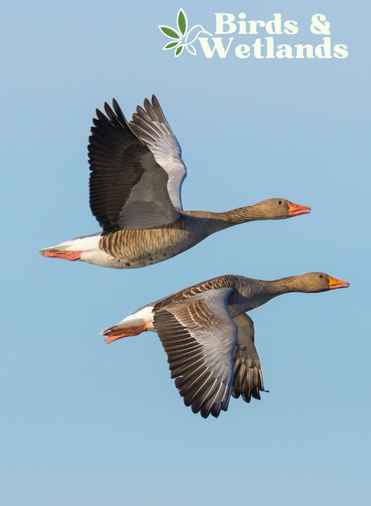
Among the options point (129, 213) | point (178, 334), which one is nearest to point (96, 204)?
point (129, 213)

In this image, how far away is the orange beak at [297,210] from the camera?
2180 cm

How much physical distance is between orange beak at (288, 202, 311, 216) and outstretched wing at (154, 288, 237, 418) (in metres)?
3.65

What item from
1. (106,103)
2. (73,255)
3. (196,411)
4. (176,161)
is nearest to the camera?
(196,411)

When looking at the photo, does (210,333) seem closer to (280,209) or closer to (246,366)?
(246,366)

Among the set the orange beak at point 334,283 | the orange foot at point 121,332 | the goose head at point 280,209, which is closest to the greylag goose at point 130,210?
the goose head at point 280,209

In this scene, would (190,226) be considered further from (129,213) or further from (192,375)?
(192,375)

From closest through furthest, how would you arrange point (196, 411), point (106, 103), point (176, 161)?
1. point (196, 411)
2. point (106, 103)
3. point (176, 161)

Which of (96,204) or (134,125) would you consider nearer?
(96,204)

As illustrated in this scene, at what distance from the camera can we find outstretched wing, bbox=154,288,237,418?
17.4m

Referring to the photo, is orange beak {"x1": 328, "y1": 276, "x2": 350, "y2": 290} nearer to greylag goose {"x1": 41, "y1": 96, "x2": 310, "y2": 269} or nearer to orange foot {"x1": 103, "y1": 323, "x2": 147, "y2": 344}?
greylag goose {"x1": 41, "y1": 96, "x2": 310, "y2": 269}

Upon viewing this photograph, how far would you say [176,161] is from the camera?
2184 centimetres

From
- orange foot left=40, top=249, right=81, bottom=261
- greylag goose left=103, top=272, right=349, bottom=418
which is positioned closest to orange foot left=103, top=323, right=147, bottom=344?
greylag goose left=103, top=272, right=349, bottom=418

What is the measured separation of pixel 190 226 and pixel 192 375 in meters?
3.02

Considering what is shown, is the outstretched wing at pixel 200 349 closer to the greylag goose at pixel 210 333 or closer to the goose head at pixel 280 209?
the greylag goose at pixel 210 333
